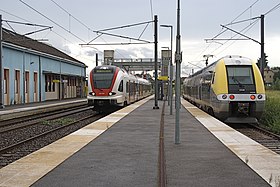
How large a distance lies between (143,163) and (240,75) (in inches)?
459

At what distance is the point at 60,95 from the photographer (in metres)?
57.7

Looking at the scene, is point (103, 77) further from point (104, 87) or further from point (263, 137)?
point (263, 137)

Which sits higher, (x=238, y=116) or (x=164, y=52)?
(x=164, y=52)

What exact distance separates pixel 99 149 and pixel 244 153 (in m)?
3.51

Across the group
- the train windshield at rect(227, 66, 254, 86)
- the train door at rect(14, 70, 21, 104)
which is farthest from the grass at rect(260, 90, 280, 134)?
the train door at rect(14, 70, 21, 104)

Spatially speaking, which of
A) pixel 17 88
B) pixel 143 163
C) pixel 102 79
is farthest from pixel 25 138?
pixel 17 88

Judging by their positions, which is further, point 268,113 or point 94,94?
point 94,94

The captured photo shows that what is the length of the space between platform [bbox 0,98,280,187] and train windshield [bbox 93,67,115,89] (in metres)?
14.8

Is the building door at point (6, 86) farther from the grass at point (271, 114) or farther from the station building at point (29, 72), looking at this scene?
the grass at point (271, 114)

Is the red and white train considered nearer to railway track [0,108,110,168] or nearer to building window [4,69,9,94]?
railway track [0,108,110,168]

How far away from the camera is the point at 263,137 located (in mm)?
15664

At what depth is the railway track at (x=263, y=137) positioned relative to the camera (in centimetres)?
1280

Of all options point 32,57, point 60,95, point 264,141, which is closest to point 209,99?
point 264,141

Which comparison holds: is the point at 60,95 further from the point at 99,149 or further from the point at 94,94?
the point at 99,149
